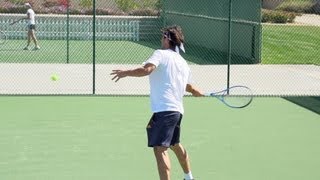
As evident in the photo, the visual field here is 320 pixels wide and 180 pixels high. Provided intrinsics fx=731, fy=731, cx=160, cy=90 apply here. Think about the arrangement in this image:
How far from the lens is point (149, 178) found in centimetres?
745

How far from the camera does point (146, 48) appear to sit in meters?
25.3

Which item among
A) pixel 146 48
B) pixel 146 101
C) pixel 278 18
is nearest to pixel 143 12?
pixel 146 48

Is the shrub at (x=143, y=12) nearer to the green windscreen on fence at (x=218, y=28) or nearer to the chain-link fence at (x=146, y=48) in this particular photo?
the chain-link fence at (x=146, y=48)

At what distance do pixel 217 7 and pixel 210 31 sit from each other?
0.87 metres

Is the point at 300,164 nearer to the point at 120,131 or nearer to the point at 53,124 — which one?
the point at 120,131

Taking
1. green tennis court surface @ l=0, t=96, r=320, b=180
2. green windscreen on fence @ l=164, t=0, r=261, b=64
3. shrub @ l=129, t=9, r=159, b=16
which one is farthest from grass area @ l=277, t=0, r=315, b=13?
green tennis court surface @ l=0, t=96, r=320, b=180

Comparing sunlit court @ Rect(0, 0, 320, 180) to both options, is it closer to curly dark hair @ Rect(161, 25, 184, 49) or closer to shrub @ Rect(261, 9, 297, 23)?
curly dark hair @ Rect(161, 25, 184, 49)

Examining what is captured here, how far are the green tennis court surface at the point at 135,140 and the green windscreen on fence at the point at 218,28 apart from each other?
7849 mm

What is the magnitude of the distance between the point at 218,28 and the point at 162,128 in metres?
16.8

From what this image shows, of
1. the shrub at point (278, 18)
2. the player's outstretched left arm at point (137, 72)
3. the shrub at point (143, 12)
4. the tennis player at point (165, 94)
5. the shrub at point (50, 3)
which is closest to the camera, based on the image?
the player's outstretched left arm at point (137, 72)

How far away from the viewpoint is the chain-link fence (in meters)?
15.5

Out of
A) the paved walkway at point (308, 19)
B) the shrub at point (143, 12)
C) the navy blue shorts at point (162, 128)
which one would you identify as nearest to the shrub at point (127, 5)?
the shrub at point (143, 12)

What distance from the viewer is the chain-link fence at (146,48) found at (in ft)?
50.9

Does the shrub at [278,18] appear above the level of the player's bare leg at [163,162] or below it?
above
